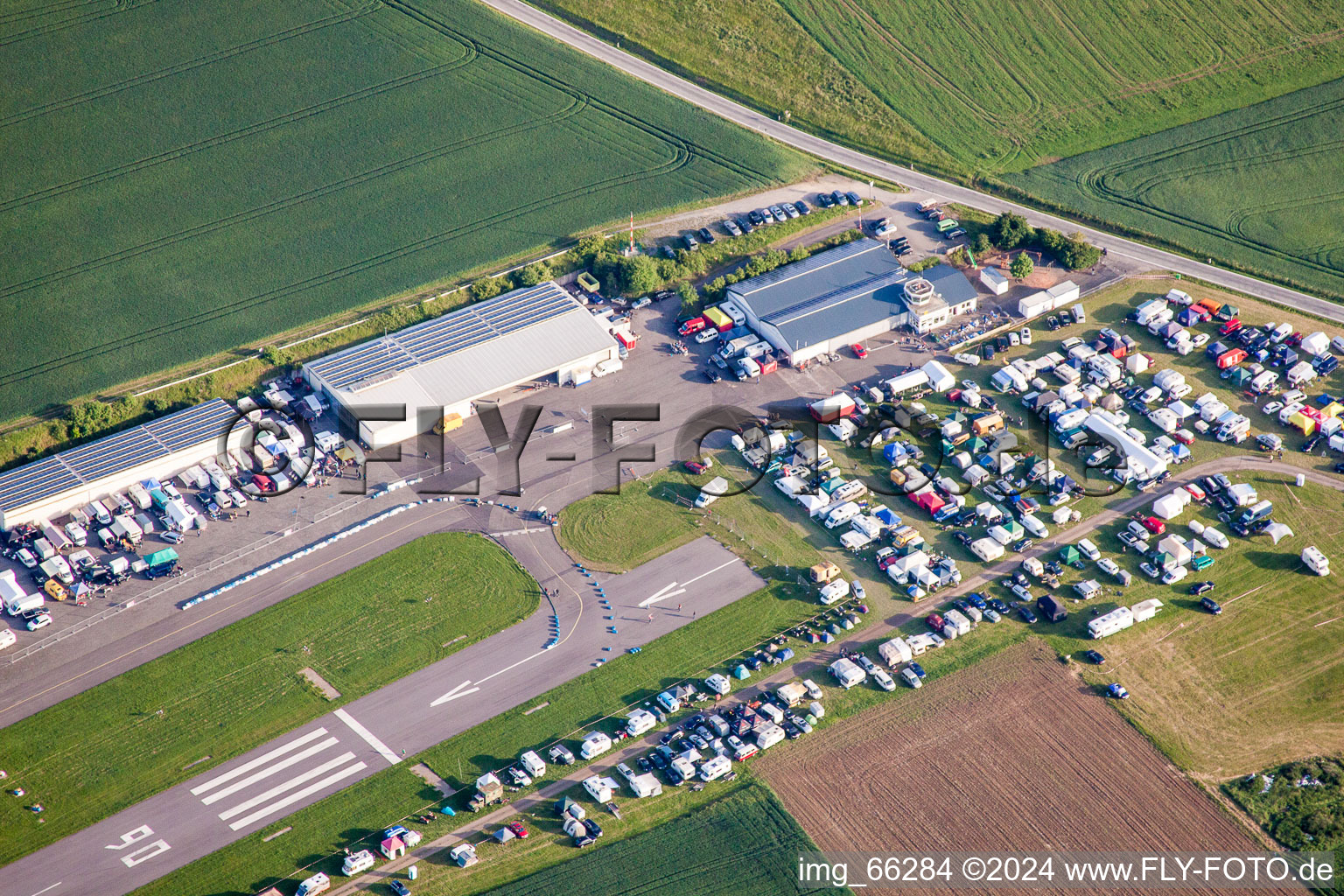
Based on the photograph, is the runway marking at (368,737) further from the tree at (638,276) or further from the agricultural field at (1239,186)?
the agricultural field at (1239,186)

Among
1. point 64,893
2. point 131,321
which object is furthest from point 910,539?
point 131,321

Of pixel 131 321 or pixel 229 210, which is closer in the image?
pixel 131 321

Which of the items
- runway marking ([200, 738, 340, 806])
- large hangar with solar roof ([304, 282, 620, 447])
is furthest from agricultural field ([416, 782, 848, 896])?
large hangar with solar roof ([304, 282, 620, 447])

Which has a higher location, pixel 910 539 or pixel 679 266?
pixel 679 266

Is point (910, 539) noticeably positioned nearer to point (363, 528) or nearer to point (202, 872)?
point (363, 528)

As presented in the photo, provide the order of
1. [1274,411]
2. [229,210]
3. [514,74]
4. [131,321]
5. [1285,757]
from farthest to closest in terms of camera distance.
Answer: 1. [514,74]
2. [229,210]
3. [131,321]
4. [1274,411]
5. [1285,757]

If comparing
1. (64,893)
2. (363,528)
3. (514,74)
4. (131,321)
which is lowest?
(64,893)

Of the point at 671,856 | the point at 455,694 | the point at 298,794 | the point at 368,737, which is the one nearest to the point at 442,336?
the point at 455,694
